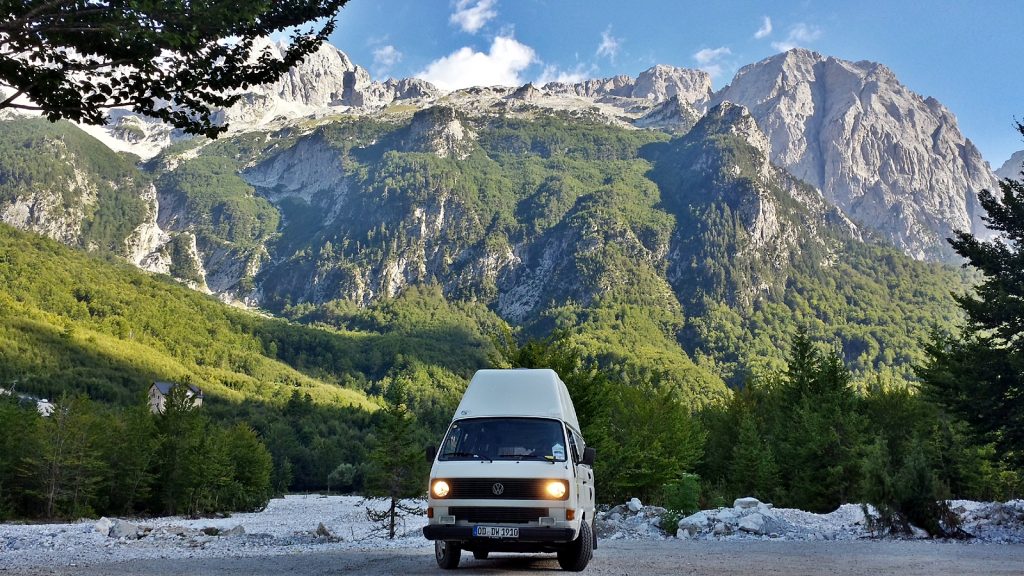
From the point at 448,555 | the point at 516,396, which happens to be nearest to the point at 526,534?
the point at 448,555

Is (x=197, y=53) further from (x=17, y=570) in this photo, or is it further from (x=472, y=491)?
(x=17, y=570)

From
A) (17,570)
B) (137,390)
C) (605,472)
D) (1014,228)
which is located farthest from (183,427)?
(137,390)

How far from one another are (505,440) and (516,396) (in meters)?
1.44

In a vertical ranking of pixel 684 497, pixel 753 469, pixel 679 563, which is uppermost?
pixel 679 563

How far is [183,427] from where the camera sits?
61.2 m

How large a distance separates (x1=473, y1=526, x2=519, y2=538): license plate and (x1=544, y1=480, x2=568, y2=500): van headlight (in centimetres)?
82

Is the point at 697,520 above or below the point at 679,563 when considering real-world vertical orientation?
below

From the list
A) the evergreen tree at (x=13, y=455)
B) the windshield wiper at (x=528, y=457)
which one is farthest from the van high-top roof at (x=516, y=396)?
the evergreen tree at (x=13, y=455)

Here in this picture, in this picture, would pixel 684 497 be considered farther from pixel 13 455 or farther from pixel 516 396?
pixel 13 455

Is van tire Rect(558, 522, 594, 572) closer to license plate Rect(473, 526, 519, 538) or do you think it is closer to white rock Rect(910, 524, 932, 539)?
license plate Rect(473, 526, 519, 538)

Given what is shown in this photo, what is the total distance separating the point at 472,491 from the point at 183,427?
2275 inches

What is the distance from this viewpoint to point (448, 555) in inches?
492

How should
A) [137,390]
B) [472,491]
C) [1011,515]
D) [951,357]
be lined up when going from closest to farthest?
[472,491] → [1011,515] → [951,357] → [137,390]

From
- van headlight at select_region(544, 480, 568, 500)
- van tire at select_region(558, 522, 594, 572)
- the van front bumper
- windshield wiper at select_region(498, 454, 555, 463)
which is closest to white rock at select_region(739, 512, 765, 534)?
van tire at select_region(558, 522, 594, 572)
